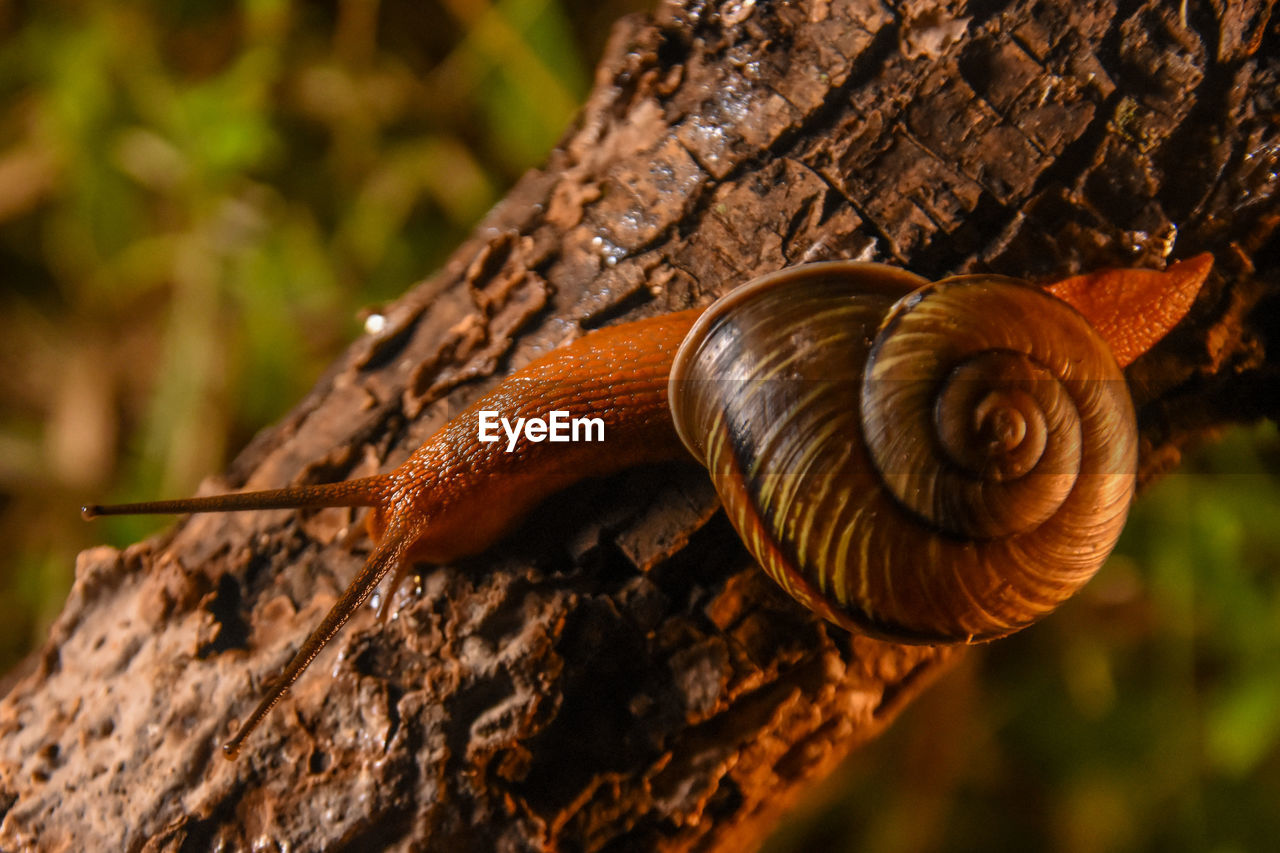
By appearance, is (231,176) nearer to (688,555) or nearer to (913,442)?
(688,555)

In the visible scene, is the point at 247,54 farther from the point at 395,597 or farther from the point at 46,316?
the point at 395,597

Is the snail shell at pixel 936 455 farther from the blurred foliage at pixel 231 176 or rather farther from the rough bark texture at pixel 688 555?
the blurred foliage at pixel 231 176

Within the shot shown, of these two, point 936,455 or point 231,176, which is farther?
point 231,176

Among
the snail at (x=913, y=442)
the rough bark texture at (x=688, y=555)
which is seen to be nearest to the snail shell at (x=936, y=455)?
the snail at (x=913, y=442)

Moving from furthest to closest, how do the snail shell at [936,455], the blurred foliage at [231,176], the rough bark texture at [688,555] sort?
the blurred foliage at [231,176] < the rough bark texture at [688,555] < the snail shell at [936,455]

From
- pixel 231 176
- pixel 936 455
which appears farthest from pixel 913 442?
pixel 231 176

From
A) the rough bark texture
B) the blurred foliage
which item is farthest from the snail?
the blurred foliage
